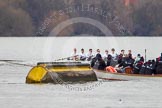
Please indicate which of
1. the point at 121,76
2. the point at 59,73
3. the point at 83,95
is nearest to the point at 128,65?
the point at 121,76

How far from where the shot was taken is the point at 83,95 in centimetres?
4253

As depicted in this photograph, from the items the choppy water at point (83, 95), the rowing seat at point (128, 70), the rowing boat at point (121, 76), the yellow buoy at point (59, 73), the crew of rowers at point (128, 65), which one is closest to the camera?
the choppy water at point (83, 95)

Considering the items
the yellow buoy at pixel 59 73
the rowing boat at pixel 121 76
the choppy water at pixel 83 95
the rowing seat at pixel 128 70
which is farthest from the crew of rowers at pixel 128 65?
the yellow buoy at pixel 59 73

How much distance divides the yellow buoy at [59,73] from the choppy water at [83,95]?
1.91 ft

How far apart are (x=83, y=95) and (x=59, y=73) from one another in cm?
514

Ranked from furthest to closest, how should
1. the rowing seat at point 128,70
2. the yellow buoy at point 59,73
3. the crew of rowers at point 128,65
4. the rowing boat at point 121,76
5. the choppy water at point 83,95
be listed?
the rowing seat at point 128,70 → the crew of rowers at point 128,65 → the rowing boat at point 121,76 → the yellow buoy at point 59,73 → the choppy water at point 83,95

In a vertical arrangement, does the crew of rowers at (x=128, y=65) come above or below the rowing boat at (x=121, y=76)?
above

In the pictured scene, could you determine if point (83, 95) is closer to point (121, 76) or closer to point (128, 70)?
point (121, 76)

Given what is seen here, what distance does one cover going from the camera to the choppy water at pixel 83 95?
3741 cm

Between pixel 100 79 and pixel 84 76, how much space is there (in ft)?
11.9

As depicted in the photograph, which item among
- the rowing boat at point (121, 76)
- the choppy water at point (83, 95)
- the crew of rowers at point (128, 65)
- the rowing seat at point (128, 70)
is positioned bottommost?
the choppy water at point (83, 95)

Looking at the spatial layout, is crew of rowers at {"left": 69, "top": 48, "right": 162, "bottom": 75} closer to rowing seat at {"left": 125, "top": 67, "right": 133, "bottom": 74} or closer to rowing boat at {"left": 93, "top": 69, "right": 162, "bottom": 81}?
rowing seat at {"left": 125, "top": 67, "right": 133, "bottom": 74}

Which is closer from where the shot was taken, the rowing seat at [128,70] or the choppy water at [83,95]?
the choppy water at [83,95]

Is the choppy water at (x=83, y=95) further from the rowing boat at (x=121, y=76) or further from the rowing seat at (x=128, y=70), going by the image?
the rowing seat at (x=128, y=70)
